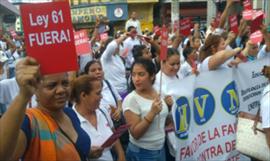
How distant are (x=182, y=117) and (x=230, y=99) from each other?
1.89ft

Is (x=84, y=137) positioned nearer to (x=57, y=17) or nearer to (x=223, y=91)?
(x=57, y=17)

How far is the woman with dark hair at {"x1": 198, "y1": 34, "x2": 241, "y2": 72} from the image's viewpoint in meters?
4.39

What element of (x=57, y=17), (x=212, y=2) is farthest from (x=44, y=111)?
(x=212, y=2)

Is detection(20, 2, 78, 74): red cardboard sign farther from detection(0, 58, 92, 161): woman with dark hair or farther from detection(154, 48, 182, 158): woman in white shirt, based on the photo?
detection(154, 48, 182, 158): woman in white shirt

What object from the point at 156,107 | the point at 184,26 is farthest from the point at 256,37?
the point at 184,26

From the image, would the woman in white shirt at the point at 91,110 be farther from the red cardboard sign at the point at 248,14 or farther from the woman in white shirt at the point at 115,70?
the red cardboard sign at the point at 248,14

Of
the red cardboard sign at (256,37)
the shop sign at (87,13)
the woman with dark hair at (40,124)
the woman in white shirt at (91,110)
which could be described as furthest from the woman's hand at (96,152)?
the shop sign at (87,13)

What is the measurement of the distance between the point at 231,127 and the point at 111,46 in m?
2.90

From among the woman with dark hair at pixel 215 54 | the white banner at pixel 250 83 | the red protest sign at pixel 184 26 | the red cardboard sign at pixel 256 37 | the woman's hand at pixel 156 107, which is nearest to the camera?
the woman's hand at pixel 156 107

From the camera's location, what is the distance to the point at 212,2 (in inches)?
1130

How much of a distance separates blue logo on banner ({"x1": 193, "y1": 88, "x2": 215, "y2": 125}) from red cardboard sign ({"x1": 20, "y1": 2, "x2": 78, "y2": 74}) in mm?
2187

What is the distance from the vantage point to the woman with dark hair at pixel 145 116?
12.7 ft

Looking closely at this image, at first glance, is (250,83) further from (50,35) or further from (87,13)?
(87,13)

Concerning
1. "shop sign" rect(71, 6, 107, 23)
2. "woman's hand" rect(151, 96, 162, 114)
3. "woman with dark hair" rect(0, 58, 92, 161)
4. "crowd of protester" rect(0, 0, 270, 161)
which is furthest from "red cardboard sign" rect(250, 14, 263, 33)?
"shop sign" rect(71, 6, 107, 23)
